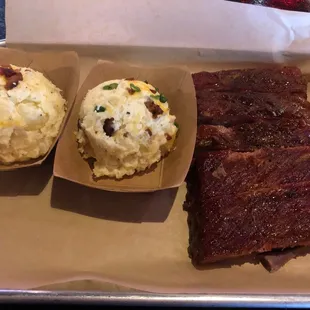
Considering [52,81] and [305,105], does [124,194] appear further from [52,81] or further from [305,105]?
[305,105]

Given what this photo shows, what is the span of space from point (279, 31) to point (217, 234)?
61.6 inches

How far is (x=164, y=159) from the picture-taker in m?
2.43

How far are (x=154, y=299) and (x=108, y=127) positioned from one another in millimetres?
890

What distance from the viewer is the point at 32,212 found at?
2.40 m

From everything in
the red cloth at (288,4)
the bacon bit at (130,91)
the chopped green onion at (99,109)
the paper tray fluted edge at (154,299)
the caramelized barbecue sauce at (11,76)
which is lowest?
the paper tray fluted edge at (154,299)

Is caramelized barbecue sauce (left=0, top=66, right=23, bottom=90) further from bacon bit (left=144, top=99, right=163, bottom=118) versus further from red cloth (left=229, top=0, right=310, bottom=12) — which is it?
red cloth (left=229, top=0, right=310, bottom=12)

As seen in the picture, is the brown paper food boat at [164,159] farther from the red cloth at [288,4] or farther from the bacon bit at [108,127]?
the red cloth at [288,4]

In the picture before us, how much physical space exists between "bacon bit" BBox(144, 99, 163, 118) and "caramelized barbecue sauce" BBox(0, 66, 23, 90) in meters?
0.71

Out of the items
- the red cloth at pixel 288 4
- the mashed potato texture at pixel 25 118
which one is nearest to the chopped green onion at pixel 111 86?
the mashed potato texture at pixel 25 118

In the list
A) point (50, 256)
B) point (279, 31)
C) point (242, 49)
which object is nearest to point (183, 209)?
point (50, 256)

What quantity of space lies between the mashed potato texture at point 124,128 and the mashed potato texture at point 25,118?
0.18m

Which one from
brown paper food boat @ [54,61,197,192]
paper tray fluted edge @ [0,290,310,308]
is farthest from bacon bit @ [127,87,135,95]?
paper tray fluted edge @ [0,290,310,308]

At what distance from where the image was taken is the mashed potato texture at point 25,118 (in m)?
2.22

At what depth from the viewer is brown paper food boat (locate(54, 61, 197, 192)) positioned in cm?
229
